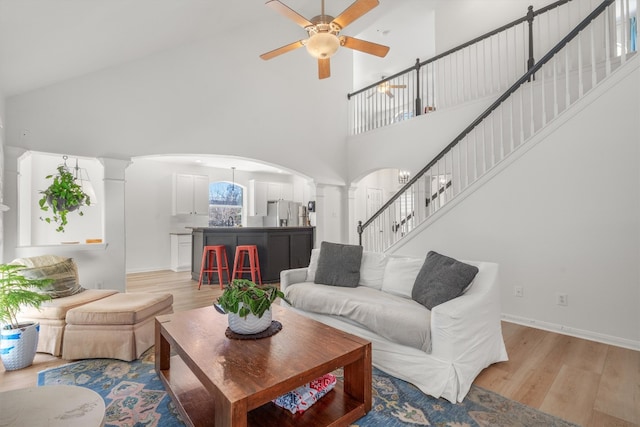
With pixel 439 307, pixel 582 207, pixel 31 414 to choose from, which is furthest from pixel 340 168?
pixel 31 414

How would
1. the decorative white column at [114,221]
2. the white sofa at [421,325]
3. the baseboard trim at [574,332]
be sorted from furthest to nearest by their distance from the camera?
the decorative white column at [114,221], the baseboard trim at [574,332], the white sofa at [421,325]

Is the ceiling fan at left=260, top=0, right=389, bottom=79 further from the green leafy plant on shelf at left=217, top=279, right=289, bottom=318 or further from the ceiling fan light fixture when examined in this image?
the green leafy plant on shelf at left=217, top=279, right=289, bottom=318

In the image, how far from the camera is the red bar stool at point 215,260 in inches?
205

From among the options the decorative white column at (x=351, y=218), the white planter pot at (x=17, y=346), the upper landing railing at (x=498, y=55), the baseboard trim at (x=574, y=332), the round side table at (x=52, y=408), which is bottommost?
the baseboard trim at (x=574, y=332)

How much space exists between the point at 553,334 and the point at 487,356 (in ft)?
4.46

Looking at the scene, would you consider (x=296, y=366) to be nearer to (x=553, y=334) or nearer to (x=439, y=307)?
(x=439, y=307)

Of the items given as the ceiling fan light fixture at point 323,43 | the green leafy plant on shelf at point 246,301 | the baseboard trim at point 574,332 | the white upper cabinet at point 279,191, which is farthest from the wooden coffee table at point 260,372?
the white upper cabinet at point 279,191

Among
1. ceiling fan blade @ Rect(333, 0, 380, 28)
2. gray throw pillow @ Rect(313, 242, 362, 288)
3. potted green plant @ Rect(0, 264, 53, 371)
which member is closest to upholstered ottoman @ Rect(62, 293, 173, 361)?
potted green plant @ Rect(0, 264, 53, 371)

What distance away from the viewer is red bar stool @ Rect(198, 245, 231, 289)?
522 cm

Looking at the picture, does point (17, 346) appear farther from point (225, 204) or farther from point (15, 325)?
point (225, 204)

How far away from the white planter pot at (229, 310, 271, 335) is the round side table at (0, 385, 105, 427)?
760mm

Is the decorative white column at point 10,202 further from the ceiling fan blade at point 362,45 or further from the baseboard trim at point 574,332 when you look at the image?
the baseboard trim at point 574,332

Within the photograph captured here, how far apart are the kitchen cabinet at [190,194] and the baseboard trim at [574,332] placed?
6.86 meters

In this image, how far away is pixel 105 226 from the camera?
157 inches
